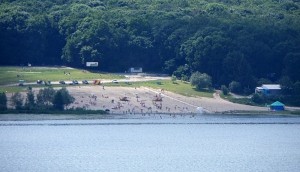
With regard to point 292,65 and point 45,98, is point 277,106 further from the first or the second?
point 45,98

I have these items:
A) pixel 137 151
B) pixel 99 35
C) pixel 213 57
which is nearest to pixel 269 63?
pixel 213 57

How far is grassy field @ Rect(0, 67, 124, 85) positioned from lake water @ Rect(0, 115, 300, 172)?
14290 mm

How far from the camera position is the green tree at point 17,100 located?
91.1 m

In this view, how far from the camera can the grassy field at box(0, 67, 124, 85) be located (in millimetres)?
102363

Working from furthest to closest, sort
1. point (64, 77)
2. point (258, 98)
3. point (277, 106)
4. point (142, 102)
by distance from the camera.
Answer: point (64, 77)
point (258, 98)
point (277, 106)
point (142, 102)

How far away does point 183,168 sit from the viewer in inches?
2665

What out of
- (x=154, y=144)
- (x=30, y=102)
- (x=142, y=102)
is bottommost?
(x=154, y=144)

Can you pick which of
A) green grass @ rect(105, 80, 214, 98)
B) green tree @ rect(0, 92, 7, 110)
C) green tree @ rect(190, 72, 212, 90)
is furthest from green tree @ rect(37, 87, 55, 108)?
green tree @ rect(190, 72, 212, 90)

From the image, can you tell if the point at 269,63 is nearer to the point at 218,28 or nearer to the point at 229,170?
the point at 218,28

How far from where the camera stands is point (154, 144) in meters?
79.0

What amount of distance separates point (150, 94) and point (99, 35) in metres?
16.1

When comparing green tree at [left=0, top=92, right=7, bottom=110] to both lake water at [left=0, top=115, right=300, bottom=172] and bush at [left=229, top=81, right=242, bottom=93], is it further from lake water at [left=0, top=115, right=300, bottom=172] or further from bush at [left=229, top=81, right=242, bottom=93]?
bush at [left=229, top=81, right=242, bottom=93]

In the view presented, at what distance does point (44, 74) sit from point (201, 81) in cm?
1336

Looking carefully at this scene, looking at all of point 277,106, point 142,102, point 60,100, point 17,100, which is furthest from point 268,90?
point 17,100
